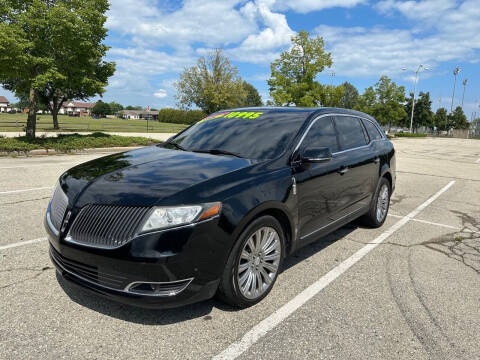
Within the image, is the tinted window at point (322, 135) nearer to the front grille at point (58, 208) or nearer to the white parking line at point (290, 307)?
the white parking line at point (290, 307)

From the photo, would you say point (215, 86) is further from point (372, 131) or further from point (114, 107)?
point (114, 107)

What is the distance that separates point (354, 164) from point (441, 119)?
9700 cm

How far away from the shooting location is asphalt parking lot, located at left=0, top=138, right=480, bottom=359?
250 centimetres

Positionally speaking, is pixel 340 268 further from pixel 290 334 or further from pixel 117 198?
pixel 117 198

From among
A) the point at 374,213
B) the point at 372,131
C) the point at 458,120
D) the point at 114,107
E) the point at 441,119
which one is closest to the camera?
the point at 374,213

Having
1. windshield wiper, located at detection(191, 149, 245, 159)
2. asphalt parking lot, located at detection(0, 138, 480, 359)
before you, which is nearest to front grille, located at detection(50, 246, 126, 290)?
asphalt parking lot, located at detection(0, 138, 480, 359)

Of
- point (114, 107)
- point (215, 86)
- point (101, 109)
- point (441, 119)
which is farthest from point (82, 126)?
point (114, 107)

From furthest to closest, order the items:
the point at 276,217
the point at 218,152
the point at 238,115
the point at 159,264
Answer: the point at 238,115, the point at 218,152, the point at 276,217, the point at 159,264

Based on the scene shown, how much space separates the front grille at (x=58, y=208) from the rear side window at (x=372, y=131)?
419cm

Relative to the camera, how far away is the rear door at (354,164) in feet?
14.1

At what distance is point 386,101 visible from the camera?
4728 cm

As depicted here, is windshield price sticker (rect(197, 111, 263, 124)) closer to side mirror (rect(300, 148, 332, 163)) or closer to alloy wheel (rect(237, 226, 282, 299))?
side mirror (rect(300, 148, 332, 163))

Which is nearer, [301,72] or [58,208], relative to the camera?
[58,208]

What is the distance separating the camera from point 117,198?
2.61 metres
